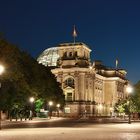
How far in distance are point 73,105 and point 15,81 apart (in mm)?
94962

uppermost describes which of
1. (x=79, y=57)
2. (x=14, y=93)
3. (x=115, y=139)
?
(x=79, y=57)

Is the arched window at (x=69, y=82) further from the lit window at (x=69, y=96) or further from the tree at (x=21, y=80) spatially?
the tree at (x=21, y=80)

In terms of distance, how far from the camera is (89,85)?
187 m

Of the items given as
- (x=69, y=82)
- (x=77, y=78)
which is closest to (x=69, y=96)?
(x=69, y=82)

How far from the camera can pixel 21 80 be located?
8719cm

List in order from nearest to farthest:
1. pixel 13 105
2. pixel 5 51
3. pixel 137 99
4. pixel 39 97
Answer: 1. pixel 5 51
2. pixel 13 105
3. pixel 137 99
4. pixel 39 97

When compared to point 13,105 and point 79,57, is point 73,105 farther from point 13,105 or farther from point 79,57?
point 13,105

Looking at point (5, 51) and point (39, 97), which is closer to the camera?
point (5, 51)

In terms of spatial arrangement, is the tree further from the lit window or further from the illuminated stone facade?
the lit window

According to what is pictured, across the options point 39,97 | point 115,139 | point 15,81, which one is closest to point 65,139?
point 115,139

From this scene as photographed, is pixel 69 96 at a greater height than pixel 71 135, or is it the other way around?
pixel 69 96

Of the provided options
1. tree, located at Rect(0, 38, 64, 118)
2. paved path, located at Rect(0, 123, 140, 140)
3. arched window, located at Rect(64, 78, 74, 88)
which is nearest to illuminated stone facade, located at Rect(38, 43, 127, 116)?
arched window, located at Rect(64, 78, 74, 88)

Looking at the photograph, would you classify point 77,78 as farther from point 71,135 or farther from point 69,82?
point 71,135

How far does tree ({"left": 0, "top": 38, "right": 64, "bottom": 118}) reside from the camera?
7831 cm
